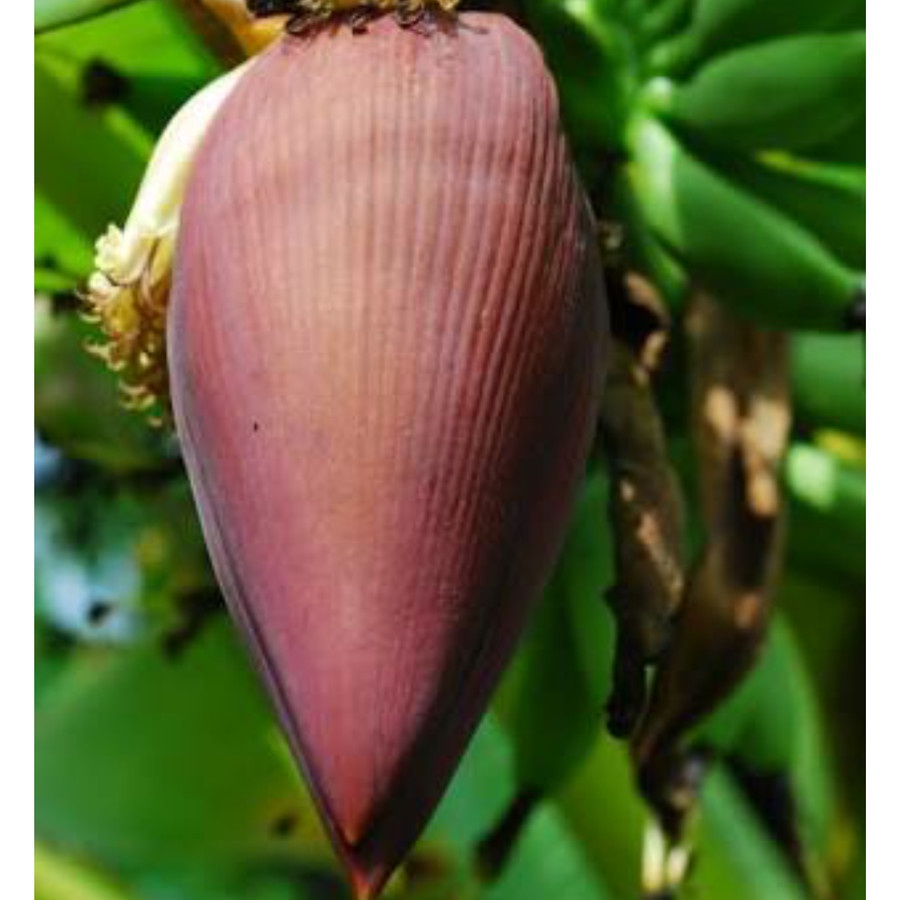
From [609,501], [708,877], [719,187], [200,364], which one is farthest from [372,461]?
[708,877]

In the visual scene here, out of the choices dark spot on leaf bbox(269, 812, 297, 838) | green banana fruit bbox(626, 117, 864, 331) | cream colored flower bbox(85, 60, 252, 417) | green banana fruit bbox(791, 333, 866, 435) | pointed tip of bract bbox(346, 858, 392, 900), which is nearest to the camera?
pointed tip of bract bbox(346, 858, 392, 900)

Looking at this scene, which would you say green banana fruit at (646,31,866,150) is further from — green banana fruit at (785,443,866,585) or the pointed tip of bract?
the pointed tip of bract

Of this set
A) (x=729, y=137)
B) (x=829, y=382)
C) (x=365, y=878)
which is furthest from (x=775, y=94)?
(x=365, y=878)

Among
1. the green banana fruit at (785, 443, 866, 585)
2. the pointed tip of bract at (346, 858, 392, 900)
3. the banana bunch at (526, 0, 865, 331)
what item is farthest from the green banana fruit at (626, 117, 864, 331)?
the pointed tip of bract at (346, 858, 392, 900)

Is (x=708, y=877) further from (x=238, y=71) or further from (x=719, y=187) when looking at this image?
(x=238, y=71)

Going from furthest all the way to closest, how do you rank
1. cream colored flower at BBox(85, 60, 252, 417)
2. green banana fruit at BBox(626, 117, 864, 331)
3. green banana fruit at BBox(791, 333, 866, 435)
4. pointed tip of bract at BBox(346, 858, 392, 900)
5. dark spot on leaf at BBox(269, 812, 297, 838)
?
dark spot on leaf at BBox(269, 812, 297, 838), green banana fruit at BBox(791, 333, 866, 435), green banana fruit at BBox(626, 117, 864, 331), cream colored flower at BBox(85, 60, 252, 417), pointed tip of bract at BBox(346, 858, 392, 900)

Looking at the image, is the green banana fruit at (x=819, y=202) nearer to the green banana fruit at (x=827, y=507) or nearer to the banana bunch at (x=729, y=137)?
the banana bunch at (x=729, y=137)

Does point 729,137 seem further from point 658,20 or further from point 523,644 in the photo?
point 523,644

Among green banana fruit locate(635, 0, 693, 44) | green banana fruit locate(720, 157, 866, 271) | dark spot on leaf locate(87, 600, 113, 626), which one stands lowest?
dark spot on leaf locate(87, 600, 113, 626)
